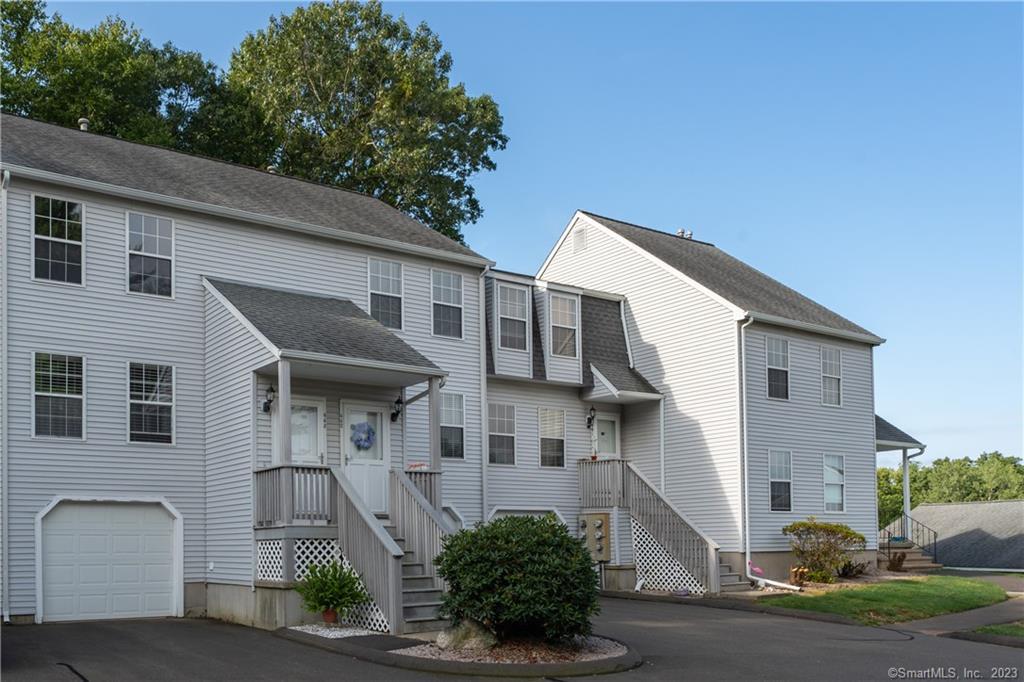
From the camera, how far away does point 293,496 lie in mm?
15188

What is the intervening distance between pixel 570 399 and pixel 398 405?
5.80 meters

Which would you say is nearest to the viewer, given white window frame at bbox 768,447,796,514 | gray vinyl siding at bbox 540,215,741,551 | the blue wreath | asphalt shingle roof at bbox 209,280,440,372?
asphalt shingle roof at bbox 209,280,440,372

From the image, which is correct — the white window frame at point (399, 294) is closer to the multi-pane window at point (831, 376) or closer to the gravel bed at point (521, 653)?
the gravel bed at point (521, 653)

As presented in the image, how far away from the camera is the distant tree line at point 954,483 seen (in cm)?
5097

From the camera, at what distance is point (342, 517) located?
15.4m

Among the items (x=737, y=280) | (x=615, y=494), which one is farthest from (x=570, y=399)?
(x=737, y=280)

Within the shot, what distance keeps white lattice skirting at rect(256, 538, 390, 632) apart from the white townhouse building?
0.05m

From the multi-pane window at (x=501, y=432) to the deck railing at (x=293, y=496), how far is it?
6174 mm

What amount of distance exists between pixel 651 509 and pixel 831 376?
6196mm

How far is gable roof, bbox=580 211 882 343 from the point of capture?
2350 centimetres

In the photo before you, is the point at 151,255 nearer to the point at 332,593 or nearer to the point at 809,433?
the point at 332,593

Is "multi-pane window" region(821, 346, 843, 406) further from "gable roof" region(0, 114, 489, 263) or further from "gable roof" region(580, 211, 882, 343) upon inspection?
"gable roof" region(0, 114, 489, 263)

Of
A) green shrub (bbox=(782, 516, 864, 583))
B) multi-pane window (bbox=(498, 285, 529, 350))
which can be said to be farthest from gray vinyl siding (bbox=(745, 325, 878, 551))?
multi-pane window (bbox=(498, 285, 529, 350))

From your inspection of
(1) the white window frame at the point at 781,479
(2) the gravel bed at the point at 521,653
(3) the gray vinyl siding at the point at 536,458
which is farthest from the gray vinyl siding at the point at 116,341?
(1) the white window frame at the point at 781,479
